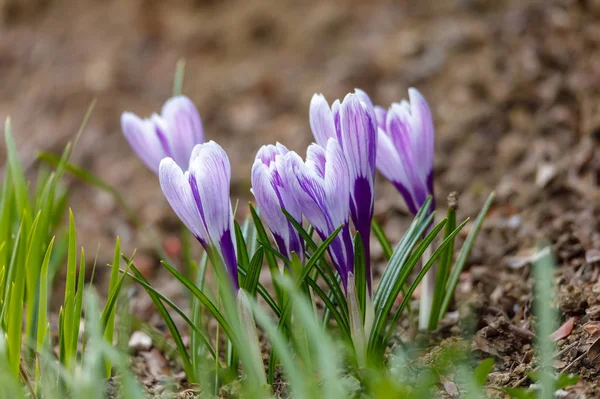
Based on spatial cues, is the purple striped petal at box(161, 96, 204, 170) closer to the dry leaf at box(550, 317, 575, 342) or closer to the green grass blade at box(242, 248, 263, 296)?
the green grass blade at box(242, 248, 263, 296)

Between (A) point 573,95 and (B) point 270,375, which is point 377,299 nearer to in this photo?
(B) point 270,375

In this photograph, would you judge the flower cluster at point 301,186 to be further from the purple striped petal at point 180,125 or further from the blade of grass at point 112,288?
the purple striped petal at point 180,125

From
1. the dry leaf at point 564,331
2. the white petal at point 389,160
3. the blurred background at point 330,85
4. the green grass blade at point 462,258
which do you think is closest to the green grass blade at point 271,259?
the white petal at point 389,160

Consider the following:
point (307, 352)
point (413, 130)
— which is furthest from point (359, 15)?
point (307, 352)

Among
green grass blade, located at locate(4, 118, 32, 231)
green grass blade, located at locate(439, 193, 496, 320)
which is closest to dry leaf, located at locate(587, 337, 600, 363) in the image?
green grass blade, located at locate(439, 193, 496, 320)

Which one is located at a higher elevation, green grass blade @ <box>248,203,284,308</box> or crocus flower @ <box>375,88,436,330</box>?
crocus flower @ <box>375,88,436,330</box>

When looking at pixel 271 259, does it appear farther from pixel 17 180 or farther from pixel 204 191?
pixel 17 180
